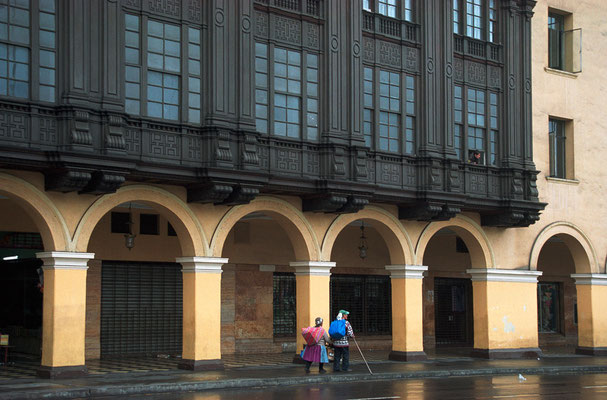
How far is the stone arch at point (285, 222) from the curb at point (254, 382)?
12.1 ft

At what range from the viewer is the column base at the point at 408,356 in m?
26.2

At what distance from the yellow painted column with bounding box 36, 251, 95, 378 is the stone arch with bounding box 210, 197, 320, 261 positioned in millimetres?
3793

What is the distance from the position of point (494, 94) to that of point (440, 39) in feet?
9.35

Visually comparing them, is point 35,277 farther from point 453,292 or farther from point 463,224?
point 453,292

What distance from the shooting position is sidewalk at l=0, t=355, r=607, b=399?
59.6 ft

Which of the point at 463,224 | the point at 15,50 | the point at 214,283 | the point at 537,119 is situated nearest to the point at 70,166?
the point at 15,50

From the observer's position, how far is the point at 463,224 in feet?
91.3

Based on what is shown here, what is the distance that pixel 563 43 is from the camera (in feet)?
103

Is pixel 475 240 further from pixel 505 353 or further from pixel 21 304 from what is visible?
pixel 21 304

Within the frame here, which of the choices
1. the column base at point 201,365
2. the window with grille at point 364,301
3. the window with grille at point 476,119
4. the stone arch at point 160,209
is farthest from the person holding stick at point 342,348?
the window with grille at point 476,119

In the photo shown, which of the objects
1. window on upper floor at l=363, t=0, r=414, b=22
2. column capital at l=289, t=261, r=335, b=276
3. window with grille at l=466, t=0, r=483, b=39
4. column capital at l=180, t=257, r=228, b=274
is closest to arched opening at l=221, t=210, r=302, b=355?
column capital at l=289, t=261, r=335, b=276

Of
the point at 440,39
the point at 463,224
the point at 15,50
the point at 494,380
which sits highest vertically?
the point at 440,39

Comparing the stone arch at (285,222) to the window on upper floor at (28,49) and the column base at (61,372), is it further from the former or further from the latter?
the window on upper floor at (28,49)

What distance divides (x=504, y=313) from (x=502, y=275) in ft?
3.84
